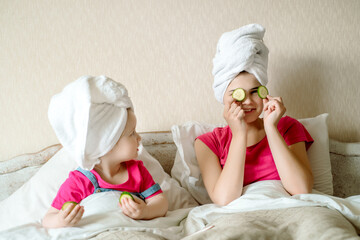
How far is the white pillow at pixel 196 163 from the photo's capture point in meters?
1.75

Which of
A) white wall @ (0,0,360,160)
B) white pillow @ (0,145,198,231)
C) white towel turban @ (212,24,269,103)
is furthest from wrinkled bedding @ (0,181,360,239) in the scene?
white wall @ (0,0,360,160)

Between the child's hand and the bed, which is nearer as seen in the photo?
the bed

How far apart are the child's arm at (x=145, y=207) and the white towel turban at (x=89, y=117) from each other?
245 mm

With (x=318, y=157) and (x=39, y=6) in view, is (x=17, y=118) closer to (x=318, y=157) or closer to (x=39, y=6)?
(x=39, y=6)

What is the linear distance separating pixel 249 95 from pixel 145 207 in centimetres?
73

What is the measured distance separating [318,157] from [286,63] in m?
0.65

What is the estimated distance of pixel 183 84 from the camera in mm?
2143

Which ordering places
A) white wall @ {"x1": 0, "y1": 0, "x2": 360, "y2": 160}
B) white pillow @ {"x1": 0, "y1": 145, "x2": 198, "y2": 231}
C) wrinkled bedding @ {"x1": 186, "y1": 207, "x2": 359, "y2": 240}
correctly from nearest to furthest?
wrinkled bedding @ {"x1": 186, "y1": 207, "x2": 359, "y2": 240} → white pillow @ {"x1": 0, "y1": 145, "x2": 198, "y2": 231} → white wall @ {"x1": 0, "y1": 0, "x2": 360, "y2": 160}

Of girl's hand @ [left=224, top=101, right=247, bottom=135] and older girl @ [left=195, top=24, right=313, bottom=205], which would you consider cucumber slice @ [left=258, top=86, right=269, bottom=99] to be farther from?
girl's hand @ [left=224, top=101, right=247, bottom=135]

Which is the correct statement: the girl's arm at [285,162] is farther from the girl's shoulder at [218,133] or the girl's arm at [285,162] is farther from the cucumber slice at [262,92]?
the girl's shoulder at [218,133]

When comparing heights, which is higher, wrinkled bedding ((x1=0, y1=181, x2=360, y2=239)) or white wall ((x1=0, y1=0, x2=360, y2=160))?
white wall ((x1=0, y1=0, x2=360, y2=160))

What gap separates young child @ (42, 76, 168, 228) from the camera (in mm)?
1302

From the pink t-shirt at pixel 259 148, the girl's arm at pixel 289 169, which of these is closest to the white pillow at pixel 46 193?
the pink t-shirt at pixel 259 148

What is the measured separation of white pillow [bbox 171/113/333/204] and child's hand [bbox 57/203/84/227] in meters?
0.70
